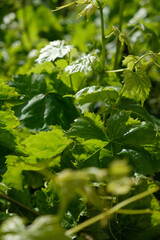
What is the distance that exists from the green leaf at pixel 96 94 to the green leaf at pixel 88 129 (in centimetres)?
7

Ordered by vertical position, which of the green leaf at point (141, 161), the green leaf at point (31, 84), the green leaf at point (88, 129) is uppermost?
the green leaf at point (31, 84)

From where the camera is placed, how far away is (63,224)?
2.92ft

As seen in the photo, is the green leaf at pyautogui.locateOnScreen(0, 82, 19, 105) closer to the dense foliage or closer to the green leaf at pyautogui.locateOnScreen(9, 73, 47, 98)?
the dense foliage

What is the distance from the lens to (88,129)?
36.6 inches

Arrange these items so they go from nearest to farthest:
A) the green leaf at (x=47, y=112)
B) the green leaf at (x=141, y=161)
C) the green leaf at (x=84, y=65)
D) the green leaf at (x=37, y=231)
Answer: the green leaf at (x=37, y=231) < the green leaf at (x=141, y=161) < the green leaf at (x=84, y=65) < the green leaf at (x=47, y=112)

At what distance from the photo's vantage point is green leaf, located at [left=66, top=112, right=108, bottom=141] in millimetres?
917

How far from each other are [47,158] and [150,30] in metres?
0.93

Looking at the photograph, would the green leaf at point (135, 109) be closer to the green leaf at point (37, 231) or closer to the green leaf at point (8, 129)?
the green leaf at point (8, 129)

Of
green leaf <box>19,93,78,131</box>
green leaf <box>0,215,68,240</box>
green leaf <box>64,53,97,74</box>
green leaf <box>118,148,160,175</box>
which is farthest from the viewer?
green leaf <box>19,93,78,131</box>

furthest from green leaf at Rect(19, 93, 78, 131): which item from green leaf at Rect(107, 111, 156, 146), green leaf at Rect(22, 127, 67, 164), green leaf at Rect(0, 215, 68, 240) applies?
green leaf at Rect(0, 215, 68, 240)

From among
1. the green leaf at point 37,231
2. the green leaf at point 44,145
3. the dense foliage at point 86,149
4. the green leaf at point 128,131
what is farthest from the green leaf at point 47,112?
the green leaf at point 37,231

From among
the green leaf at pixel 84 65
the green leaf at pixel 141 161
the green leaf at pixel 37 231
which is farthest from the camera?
the green leaf at pixel 84 65

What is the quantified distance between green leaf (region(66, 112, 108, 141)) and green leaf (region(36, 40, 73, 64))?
1.06 feet

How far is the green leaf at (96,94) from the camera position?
100 cm
